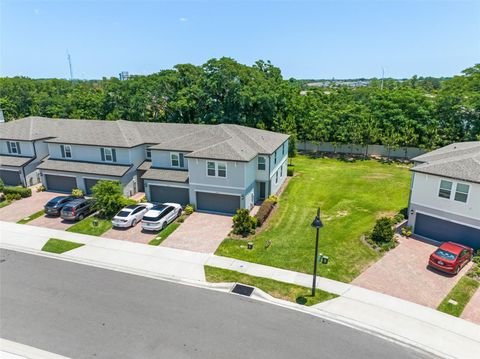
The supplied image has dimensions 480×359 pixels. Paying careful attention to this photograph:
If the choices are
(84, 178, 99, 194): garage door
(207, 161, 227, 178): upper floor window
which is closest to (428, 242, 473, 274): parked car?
(207, 161, 227, 178): upper floor window

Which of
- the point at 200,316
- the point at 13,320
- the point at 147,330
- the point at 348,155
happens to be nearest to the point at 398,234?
the point at 200,316

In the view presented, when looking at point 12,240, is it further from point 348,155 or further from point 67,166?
point 348,155

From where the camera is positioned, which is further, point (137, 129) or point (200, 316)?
point (137, 129)

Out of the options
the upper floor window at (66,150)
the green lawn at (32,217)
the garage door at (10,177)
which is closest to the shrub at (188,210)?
the green lawn at (32,217)

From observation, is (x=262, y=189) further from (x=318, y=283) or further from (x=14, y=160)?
(x=14, y=160)

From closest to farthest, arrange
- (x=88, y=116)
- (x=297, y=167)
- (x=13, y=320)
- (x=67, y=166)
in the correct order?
(x=13, y=320) → (x=67, y=166) → (x=297, y=167) → (x=88, y=116)

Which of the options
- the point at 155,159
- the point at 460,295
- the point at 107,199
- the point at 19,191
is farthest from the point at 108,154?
the point at 460,295
